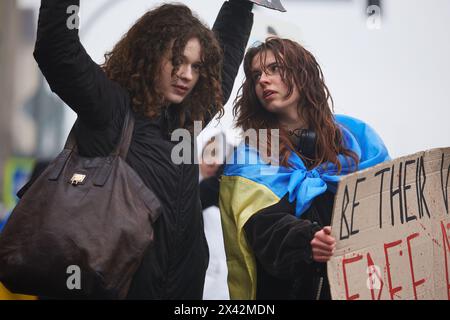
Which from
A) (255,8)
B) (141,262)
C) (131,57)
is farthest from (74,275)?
(255,8)

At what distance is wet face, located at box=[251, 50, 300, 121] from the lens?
376cm

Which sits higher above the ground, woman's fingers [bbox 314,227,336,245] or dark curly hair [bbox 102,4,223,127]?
dark curly hair [bbox 102,4,223,127]

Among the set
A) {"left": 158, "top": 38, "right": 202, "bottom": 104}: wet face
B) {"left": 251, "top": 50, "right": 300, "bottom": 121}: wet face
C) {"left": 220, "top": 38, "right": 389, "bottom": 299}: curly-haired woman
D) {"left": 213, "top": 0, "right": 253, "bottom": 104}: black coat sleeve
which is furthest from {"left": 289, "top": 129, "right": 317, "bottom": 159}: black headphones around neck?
{"left": 158, "top": 38, "right": 202, "bottom": 104}: wet face

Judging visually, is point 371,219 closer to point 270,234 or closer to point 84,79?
point 270,234

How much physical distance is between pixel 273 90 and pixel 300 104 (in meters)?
0.16

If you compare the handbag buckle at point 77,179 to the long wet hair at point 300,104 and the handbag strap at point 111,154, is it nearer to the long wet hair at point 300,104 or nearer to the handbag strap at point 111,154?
the handbag strap at point 111,154

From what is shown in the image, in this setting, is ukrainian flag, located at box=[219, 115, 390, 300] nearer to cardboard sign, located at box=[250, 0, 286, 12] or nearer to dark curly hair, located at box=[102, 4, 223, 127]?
dark curly hair, located at box=[102, 4, 223, 127]

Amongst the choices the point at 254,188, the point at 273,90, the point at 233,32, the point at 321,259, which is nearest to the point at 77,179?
the point at 254,188

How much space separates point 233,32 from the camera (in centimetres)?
390

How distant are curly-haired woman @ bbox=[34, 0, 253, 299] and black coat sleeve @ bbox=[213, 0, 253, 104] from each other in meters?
0.23

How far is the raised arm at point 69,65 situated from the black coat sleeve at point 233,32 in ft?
2.79

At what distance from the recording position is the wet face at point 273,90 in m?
3.76

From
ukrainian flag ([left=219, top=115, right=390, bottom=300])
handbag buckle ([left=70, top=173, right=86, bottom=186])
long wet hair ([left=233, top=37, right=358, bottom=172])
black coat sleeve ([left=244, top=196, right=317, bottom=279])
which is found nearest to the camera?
handbag buckle ([left=70, top=173, right=86, bottom=186])

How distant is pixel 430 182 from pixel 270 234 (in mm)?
678
